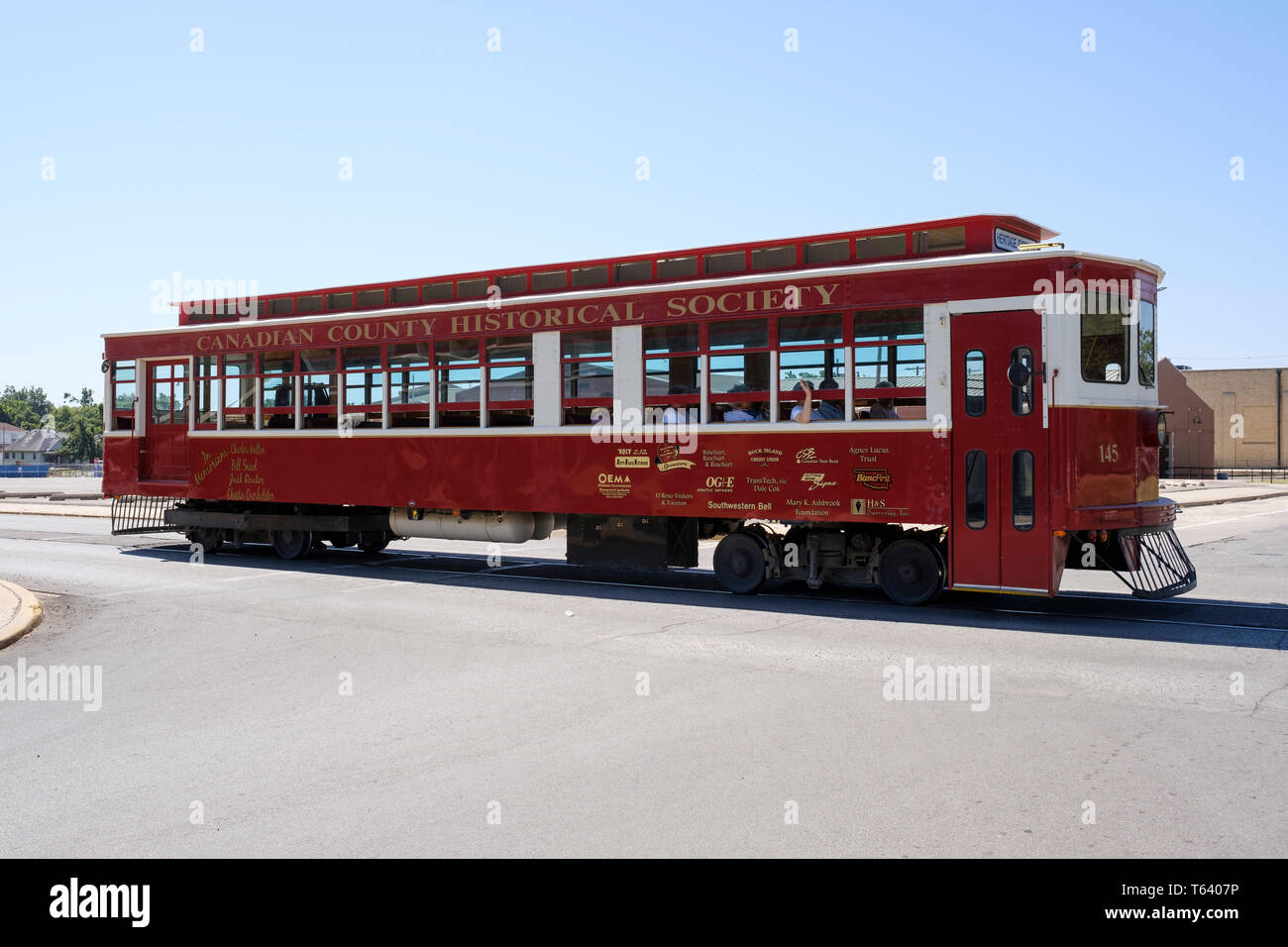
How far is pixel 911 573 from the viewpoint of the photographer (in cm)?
1184

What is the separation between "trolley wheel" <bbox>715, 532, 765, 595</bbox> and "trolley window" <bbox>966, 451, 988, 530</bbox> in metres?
2.64

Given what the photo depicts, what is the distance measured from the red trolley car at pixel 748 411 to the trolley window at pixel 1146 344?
0.13 ft

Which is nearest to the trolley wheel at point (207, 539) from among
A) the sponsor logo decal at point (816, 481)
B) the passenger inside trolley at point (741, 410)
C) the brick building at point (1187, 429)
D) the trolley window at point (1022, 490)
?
the passenger inside trolley at point (741, 410)

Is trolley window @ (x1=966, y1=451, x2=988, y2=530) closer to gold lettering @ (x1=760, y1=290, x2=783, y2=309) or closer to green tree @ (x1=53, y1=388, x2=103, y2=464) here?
gold lettering @ (x1=760, y1=290, x2=783, y2=309)

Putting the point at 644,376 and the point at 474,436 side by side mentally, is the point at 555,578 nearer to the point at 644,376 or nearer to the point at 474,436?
the point at 474,436

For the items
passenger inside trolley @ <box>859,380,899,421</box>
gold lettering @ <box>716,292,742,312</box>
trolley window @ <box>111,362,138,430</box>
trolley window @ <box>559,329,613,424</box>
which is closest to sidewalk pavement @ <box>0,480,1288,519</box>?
trolley window @ <box>111,362,138,430</box>

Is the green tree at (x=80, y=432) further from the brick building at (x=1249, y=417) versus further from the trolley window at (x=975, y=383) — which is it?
the trolley window at (x=975, y=383)

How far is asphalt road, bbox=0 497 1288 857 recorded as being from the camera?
491 centimetres

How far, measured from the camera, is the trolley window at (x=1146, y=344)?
11391mm

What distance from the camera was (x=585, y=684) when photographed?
8031mm

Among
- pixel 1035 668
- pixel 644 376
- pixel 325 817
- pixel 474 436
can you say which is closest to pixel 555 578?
pixel 474 436

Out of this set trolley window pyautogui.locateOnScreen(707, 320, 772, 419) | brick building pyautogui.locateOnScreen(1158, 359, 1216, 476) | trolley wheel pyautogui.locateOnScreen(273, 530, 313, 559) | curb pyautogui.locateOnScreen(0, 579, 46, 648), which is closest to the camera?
curb pyautogui.locateOnScreen(0, 579, 46, 648)

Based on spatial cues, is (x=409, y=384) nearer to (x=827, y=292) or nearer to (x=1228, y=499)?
(x=827, y=292)

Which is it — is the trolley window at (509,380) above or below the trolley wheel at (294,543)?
above
